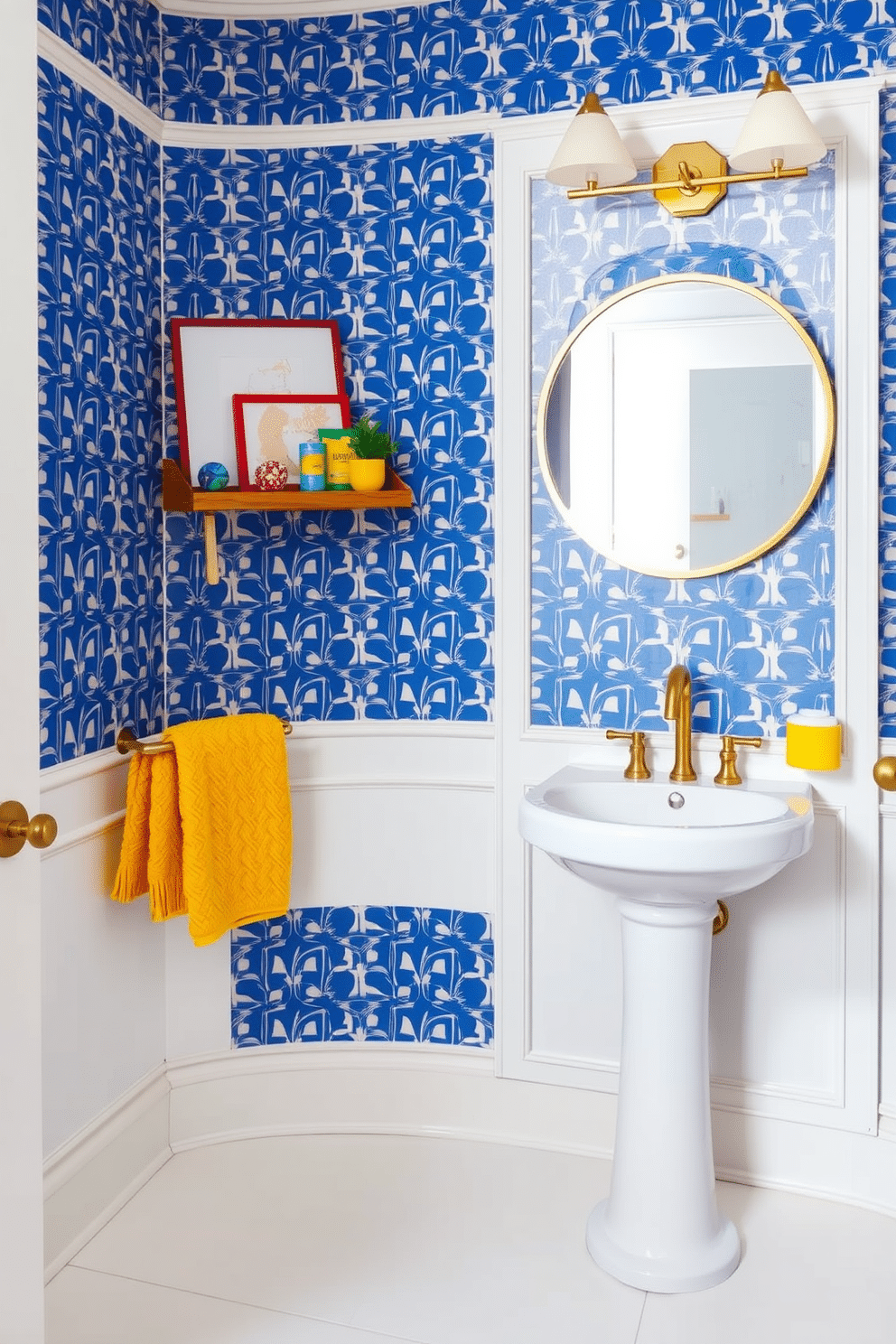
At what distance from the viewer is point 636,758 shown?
2.31m

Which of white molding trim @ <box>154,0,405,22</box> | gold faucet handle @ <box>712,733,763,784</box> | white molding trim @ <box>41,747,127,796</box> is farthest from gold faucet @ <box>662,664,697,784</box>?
white molding trim @ <box>154,0,405,22</box>

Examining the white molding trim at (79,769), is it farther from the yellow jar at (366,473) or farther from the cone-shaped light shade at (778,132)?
the cone-shaped light shade at (778,132)

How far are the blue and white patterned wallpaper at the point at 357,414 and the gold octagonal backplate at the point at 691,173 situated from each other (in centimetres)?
39

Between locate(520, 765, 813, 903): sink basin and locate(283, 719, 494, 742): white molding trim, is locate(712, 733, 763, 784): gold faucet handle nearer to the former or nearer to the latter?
locate(520, 765, 813, 903): sink basin

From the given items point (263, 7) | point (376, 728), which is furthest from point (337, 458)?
point (263, 7)

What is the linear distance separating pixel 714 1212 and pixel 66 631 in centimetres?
168

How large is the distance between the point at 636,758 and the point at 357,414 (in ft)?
3.31

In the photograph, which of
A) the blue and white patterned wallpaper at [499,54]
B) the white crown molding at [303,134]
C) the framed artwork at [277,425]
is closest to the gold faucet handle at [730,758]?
the framed artwork at [277,425]

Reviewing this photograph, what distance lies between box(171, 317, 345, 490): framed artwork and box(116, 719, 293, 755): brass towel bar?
568mm

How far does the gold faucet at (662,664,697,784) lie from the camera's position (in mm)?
2219

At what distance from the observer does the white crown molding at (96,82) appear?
204cm

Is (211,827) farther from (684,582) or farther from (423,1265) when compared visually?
(684,582)

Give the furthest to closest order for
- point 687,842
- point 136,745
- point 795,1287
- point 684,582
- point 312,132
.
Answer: point 312,132
point 684,582
point 136,745
point 795,1287
point 687,842

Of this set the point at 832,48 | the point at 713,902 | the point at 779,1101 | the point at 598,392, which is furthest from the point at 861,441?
the point at 779,1101
